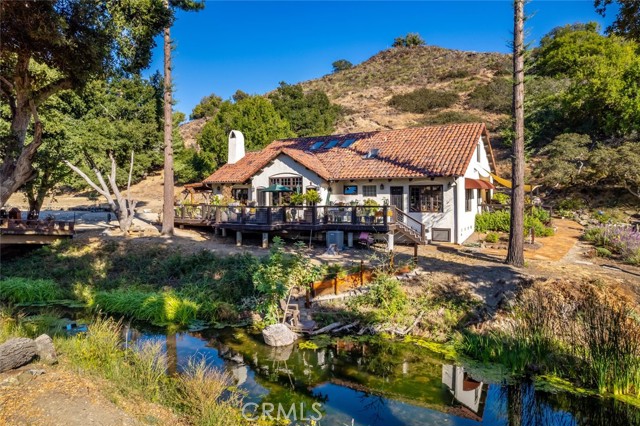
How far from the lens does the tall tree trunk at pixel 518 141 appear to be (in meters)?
14.1

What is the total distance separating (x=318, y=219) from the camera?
18.8m

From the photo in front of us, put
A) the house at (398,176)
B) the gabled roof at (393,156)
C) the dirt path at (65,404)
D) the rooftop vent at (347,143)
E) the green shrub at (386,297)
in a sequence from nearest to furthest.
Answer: the dirt path at (65,404) → the green shrub at (386,297) → the house at (398,176) → the gabled roof at (393,156) → the rooftop vent at (347,143)

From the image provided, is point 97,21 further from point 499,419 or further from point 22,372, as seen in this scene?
point 499,419

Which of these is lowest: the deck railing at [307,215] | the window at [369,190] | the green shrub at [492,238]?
the green shrub at [492,238]

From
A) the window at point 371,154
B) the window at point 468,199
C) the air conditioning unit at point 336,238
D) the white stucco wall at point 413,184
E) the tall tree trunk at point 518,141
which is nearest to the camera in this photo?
the tall tree trunk at point 518,141

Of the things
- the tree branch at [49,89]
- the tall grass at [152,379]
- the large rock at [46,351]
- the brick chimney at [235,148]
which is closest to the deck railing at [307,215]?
the brick chimney at [235,148]

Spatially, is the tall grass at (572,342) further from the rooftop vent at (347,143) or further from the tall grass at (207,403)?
the rooftop vent at (347,143)

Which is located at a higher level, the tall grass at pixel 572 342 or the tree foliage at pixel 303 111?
the tree foliage at pixel 303 111

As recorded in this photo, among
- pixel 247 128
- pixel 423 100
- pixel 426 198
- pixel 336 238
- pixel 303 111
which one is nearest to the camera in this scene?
pixel 336 238

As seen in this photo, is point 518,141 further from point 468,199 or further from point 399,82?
point 399,82

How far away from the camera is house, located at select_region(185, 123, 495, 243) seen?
19.1 metres

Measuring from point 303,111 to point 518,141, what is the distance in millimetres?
33003

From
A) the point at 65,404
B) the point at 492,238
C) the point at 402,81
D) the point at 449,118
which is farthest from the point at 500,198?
the point at 402,81

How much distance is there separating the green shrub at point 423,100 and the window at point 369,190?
37.4 meters
